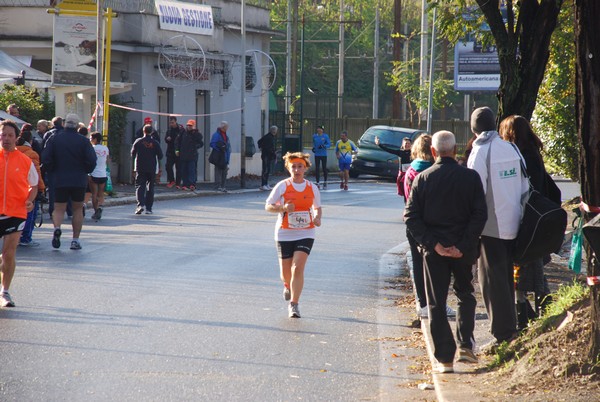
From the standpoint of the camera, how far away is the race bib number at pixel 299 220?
10.1 metres

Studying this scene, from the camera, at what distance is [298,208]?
10.1 m

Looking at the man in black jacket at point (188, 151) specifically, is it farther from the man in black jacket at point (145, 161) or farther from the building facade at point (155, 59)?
the man in black jacket at point (145, 161)

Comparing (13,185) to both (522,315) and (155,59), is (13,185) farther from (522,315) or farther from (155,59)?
(155,59)

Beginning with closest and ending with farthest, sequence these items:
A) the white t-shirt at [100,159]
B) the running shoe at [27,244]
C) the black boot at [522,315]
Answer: the black boot at [522,315] < the running shoe at [27,244] < the white t-shirt at [100,159]

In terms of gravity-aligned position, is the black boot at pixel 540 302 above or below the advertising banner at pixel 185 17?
below

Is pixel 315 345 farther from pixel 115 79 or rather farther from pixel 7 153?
pixel 115 79

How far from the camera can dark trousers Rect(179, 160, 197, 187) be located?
2827 cm

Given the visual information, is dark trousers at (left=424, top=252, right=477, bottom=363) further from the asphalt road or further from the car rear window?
the car rear window

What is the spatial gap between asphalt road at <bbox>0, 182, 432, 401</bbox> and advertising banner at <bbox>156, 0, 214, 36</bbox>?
51.3 ft

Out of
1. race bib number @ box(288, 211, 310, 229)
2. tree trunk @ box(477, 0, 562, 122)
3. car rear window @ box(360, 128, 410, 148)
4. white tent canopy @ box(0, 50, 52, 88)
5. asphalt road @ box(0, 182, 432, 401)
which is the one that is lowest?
asphalt road @ box(0, 182, 432, 401)

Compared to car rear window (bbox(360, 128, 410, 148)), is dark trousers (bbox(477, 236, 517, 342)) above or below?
below

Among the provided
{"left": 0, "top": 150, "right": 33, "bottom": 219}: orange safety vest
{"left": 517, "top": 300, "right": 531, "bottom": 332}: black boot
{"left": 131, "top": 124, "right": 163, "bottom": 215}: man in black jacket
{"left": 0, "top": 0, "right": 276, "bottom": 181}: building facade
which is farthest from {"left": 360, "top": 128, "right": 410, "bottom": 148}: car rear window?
{"left": 517, "top": 300, "right": 531, "bottom": 332}: black boot

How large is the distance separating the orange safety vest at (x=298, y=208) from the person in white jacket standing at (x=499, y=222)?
2.72m

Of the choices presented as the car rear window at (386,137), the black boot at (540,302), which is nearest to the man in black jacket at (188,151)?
the car rear window at (386,137)
